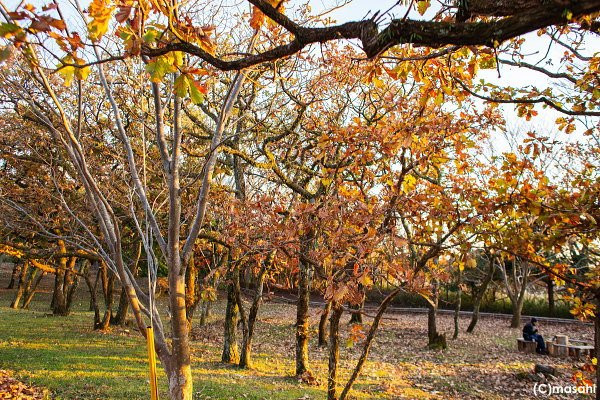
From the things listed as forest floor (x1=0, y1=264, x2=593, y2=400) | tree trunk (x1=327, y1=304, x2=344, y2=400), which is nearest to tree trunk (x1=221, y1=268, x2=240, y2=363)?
forest floor (x1=0, y1=264, x2=593, y2=400)

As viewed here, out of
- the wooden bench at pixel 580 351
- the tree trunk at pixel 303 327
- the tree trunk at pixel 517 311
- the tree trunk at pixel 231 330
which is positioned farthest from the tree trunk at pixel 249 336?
the tree trunk at pixel 517 311

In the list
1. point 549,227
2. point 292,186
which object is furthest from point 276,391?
point 549,227

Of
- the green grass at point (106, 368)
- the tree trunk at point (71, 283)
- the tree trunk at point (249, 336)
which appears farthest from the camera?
the tree trunk at point (71, 283)

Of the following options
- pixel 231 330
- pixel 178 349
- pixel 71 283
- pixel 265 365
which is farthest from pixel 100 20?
pixel 71 283

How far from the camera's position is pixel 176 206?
13.3 ft

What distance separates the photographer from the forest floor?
887 centimetres

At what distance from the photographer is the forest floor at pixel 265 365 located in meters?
8.87

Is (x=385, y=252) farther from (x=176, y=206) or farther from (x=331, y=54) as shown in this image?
(x=331, y=54)

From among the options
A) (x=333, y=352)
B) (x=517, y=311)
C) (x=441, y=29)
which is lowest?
(x=333, y=352)

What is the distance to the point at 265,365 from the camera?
11938 mm

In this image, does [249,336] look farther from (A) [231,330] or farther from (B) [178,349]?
(B) [178,349]

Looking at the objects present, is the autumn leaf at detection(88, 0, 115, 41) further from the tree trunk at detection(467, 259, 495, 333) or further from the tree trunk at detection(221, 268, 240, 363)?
the tree trunk at detection(467, 259, 495, 333)

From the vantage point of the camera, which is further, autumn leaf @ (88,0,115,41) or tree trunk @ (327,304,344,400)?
tree trunk @ (327,304,344,400)

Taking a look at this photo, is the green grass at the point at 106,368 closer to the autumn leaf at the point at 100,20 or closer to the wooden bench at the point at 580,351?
the autumn leaf at the point at 100,20
